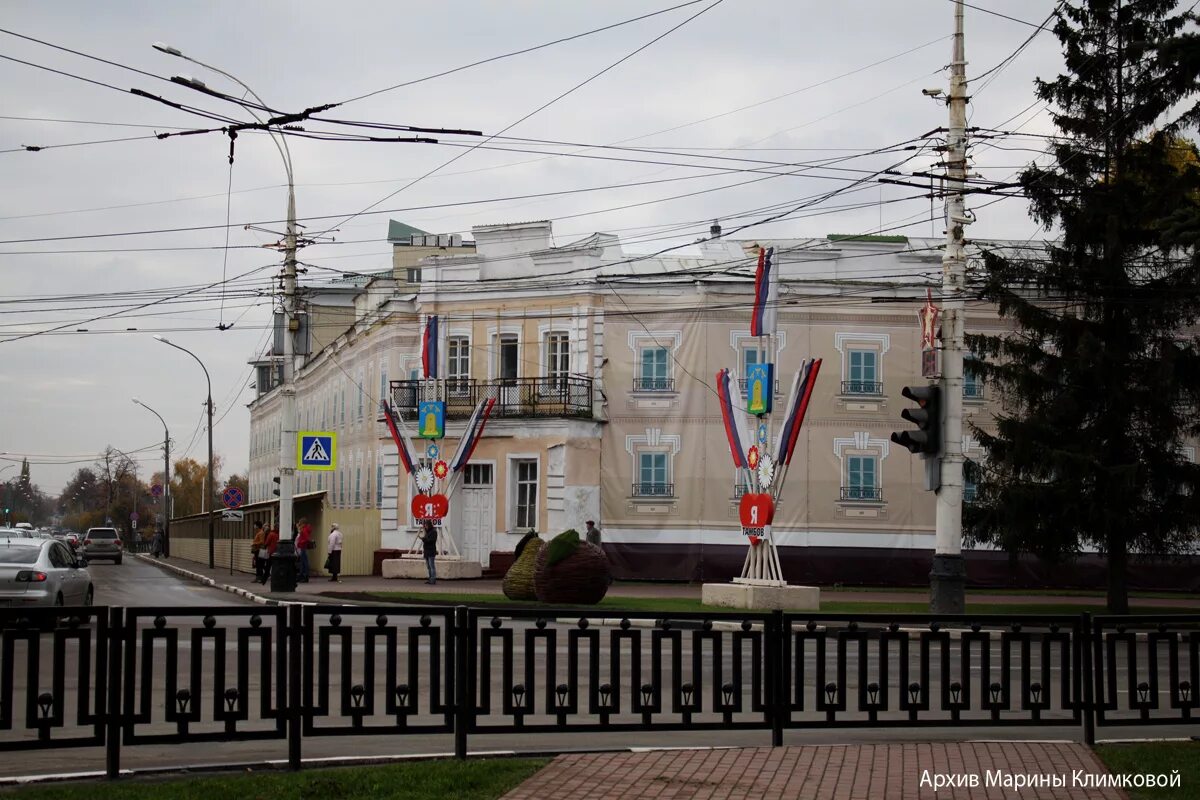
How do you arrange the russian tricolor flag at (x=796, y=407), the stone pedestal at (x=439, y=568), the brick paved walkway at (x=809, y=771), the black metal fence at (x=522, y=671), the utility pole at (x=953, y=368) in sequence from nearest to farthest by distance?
the brick paved walkway at (x=809, y=771) < the black metal fence at (x=522, y=671) < the utility pole at (x=953, y=368) < the russian tricolor flag at (x=796, y=407) < the stone pedestal at (x=439, y=568)

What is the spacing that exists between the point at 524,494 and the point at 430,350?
18.8 ft

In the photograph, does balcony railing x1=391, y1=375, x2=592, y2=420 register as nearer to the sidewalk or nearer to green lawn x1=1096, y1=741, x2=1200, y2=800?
the sidewalk

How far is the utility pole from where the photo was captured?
78.1 feet

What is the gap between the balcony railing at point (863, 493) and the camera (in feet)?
141

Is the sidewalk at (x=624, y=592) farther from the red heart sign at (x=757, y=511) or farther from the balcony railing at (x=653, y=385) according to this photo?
the balcony railing at (x=653, y=385)

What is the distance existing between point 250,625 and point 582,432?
113ft

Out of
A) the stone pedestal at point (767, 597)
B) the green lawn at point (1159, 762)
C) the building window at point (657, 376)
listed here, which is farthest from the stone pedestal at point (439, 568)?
the green lawn at point (1159, 762)

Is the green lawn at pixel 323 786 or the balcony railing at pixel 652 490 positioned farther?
the balcony railing at pixel 652 490

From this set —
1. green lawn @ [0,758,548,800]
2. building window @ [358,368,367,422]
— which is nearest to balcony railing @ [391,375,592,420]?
building window @ [358,368,367,422]

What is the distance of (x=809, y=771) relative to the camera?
9125 mm

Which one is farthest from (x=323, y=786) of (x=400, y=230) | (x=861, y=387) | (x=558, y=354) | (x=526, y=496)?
(x=400, y=230)

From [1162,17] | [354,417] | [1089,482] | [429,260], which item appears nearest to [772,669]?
[1089,482]

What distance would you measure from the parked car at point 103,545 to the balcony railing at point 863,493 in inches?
1655

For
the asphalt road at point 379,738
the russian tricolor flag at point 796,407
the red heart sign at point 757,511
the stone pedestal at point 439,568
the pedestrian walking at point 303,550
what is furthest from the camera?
the stone pedestal at point 439,568
